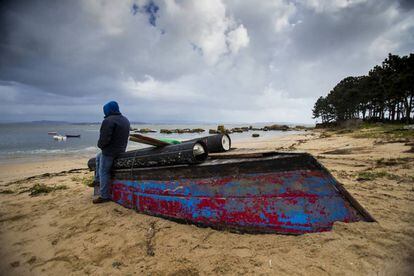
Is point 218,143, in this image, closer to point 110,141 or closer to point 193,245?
point 193,245

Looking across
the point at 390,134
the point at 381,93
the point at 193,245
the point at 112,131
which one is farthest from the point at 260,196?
the point at 381,93

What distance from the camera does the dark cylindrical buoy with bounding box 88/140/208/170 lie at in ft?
11.7

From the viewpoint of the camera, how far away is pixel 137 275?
2512 mm

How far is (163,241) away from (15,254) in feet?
7.50

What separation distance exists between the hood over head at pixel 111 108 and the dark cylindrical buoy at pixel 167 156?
3.42ft

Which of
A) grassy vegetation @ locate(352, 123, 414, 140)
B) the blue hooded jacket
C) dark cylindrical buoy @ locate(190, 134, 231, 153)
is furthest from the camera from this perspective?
grassy vegetation @ locate(352, 123, 414, 140)

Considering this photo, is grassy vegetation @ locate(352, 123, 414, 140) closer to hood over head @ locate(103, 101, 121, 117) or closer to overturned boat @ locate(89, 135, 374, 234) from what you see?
overturned boat @ locate(89, 135, 374, 234)

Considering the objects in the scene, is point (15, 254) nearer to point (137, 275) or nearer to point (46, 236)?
point (46, 236)

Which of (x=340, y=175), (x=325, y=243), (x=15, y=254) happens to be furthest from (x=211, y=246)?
(x=340, y=175)

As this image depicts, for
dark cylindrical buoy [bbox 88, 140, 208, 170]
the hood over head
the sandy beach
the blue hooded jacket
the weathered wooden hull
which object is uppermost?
the hood over head

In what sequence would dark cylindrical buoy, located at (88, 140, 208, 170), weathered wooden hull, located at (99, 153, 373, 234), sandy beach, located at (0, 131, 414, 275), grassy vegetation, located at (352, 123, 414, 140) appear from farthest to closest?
1. grassy vegetation, located at (352, 123, 414, 140)
2. dark cylindrical buoy, located at (88, 140, 208, 170)
3. weathered wooden hull, located at (99, 153, 373, 234)
4. sandy beach, located at (0, 131, 414, 275)

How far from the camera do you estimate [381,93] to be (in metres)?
39.7

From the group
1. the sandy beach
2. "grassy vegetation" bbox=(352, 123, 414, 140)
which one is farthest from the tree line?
the sandy beach

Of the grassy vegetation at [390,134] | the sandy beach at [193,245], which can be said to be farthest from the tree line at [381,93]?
the sandy beach at [193,245]
